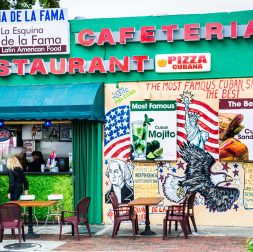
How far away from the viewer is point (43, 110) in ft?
51.1

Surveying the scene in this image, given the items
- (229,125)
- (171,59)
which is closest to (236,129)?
(229,125)

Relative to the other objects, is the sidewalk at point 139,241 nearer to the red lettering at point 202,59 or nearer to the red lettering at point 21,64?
the red lettering at point 202,59

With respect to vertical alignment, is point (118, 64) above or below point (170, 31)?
below

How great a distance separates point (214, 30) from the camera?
15391mm

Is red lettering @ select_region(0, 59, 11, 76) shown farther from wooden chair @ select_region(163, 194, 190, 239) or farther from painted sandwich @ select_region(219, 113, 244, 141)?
wooden chair @ select_region(163, 194, 190, 239)

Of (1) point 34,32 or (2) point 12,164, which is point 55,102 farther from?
(1) point 34,32

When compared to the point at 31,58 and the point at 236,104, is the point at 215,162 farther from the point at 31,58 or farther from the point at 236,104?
the point at 31,58

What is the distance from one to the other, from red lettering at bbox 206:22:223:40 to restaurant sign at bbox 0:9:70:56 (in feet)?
12.6

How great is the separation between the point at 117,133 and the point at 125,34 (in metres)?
2.68

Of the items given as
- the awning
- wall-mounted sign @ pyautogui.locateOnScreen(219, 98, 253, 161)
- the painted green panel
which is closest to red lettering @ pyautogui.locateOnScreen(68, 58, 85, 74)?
the awning

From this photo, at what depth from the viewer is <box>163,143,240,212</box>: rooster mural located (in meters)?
15.3

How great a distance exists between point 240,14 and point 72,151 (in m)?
5.79

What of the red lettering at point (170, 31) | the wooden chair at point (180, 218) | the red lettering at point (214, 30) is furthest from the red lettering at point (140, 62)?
the wooden chair at point (180, 218)

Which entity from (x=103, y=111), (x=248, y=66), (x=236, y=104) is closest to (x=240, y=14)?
(x=248, y=66)
